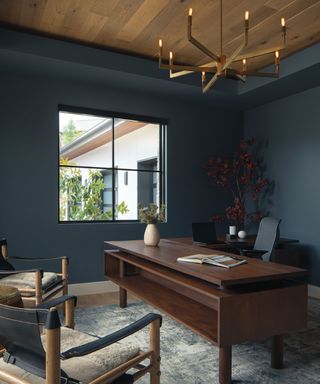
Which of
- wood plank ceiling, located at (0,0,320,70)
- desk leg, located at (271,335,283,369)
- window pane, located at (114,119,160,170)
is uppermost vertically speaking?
wood plank ceiling, located at (0,0,320,70)

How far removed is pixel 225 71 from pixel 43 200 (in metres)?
2.48

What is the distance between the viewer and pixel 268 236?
3279mm

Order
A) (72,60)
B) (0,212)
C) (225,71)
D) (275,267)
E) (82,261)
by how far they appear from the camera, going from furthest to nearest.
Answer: (82,261), (0,212), (72,60), (225,71), (275,267)

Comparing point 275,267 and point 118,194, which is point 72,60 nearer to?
point 118,194

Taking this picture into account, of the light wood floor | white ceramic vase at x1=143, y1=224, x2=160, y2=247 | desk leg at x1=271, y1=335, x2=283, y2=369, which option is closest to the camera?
desk leg at x1=271, y1=335, x2=283, y2=369

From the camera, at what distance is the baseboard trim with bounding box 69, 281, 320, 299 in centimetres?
410

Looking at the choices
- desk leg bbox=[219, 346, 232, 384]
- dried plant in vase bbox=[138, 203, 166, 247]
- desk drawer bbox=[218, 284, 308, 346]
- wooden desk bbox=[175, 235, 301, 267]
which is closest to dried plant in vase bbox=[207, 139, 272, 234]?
wooden desk bbox=[175, 235, 301, 267]

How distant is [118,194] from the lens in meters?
4.58

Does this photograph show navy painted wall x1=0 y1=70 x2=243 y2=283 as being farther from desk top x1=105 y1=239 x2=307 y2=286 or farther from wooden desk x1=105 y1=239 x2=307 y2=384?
wooden desk x1=105 y1=239 x2=307 y2=384

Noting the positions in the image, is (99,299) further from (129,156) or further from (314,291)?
(314,291)

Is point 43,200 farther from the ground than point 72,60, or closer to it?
closer to it

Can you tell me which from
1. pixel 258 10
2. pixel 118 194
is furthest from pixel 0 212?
pixel 258 10

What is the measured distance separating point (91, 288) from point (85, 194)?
114cm

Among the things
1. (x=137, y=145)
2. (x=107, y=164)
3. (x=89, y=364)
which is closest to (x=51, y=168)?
(x=107, y=164)
